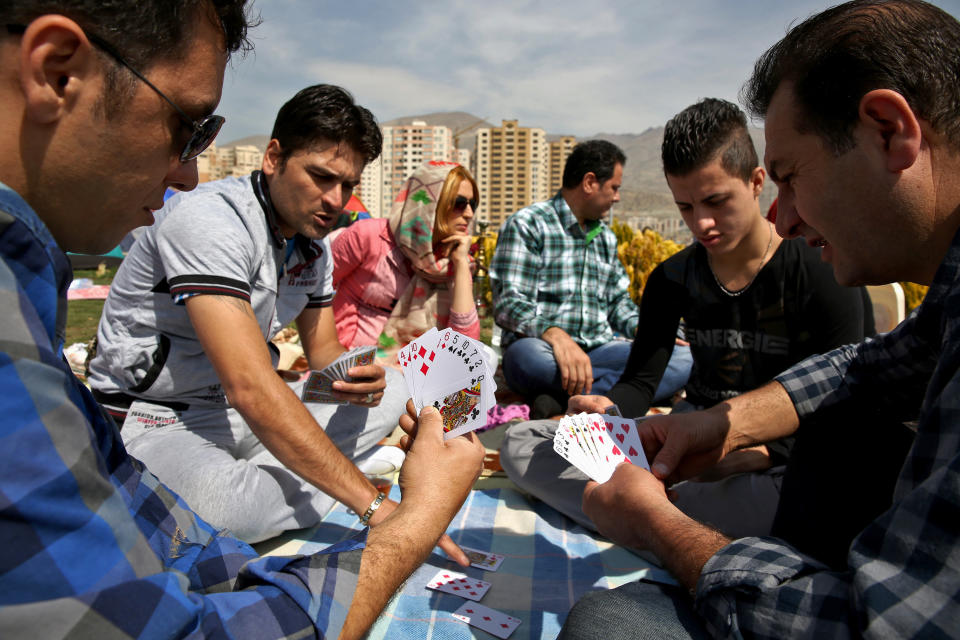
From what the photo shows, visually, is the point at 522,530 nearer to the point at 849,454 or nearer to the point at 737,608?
the point at 849,454

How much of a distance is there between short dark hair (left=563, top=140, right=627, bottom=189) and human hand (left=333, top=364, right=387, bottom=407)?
2.70 metres

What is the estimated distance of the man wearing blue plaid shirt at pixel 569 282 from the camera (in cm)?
435

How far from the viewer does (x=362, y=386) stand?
8.88 feet

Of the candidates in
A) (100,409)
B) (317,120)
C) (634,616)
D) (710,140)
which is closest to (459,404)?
(634,616)

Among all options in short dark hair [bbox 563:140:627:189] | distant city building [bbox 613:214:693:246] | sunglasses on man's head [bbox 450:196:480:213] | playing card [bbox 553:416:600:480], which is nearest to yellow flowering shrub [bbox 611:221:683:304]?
short dark hair [bbox 563:140:627:189]

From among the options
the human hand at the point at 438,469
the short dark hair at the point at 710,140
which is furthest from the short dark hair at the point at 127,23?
the short dark hair at the point at 710,140

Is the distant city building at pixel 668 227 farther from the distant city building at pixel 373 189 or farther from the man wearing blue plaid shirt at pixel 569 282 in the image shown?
the distant city building at pixel 373 189

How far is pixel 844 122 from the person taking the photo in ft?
4.23

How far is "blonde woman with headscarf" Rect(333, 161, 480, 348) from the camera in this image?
4258 mm

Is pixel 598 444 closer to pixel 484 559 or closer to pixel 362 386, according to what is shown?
pixel 484 559

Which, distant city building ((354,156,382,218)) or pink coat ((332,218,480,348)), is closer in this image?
pink coat ((332,218,480,348))

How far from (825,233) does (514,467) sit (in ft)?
5.64

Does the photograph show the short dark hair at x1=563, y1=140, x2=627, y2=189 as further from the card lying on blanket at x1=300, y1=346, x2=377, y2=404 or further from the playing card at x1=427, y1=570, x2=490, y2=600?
the playing card at x1=427, y1=570, x2=490, y2=600

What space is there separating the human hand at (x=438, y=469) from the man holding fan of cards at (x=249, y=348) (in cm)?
62
